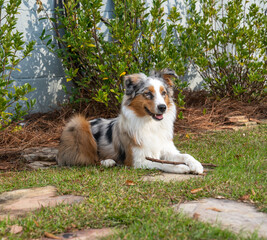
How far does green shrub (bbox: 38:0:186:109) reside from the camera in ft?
21.9

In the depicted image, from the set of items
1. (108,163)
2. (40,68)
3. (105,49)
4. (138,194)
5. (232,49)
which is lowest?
(108,163)

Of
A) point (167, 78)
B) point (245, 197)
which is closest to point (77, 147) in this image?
point (167, 78)

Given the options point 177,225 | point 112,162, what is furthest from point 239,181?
point 112,162

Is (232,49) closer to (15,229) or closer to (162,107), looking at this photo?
(162,107)

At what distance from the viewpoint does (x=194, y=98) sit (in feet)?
30.3

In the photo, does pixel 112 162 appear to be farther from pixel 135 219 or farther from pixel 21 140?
pixel 135 219

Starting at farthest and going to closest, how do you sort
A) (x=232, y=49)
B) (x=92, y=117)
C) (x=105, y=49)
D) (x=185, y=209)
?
(x=232, y=49) → (x=92, y=117) → (x=105, y=49) → (x=185, y=209)

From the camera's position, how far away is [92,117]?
7.46 metres

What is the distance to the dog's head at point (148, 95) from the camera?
5.05 m

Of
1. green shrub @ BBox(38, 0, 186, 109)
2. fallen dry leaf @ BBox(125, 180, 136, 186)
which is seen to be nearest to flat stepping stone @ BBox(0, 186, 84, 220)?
fallen dry leaf @ BBox(125, 180, 136, 186)

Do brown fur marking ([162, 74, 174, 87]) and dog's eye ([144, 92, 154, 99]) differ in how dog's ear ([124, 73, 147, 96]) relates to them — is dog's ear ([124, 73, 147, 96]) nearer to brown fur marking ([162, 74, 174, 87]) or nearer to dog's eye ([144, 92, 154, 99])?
dog's eye ([144, 92, 154, 99])

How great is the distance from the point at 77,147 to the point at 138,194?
80.9 inches

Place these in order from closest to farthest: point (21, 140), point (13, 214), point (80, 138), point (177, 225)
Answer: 1. point (177, 225)
2. point (13, 214)
3. point (80, 138)
4. point (21, 140)

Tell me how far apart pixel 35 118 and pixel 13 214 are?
165 inches
